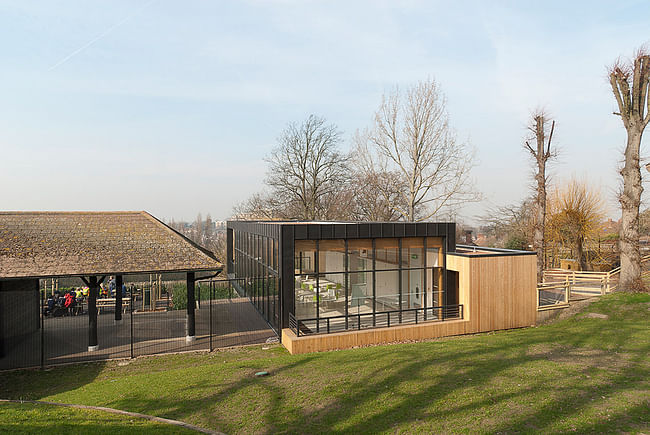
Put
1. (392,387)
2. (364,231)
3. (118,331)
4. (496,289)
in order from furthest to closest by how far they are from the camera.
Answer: (118,331) → (496,289) → (364,231) → (392,387)

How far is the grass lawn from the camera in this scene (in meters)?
6.84

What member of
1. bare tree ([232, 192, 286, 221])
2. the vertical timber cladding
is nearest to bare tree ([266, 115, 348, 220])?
bare tree ([232, 192, 286, 221])

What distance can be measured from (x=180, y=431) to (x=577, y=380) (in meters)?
7.86

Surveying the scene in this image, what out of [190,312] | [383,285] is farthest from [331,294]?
[190,312]

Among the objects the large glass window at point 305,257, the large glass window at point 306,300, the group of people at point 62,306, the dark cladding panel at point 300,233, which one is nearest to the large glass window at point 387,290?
the large glass window at point 306,300

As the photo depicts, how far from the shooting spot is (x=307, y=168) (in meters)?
36.4

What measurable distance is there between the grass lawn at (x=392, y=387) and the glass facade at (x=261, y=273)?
2.68 m

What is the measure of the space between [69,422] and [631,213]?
2188 centimetres

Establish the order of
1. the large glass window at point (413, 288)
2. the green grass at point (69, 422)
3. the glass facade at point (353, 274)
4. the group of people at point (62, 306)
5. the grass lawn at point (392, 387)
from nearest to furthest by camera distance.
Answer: the green grass at point (69, 422) < the grass lawn at point (392, 387) < the glass facade at point (353, 274) < the large glass window at point (413, 288) < the group of people at point (62, 306)

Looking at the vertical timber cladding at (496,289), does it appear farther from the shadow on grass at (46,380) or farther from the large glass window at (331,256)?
the shadow on grass at (46,380)

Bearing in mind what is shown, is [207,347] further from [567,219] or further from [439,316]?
[567,219]

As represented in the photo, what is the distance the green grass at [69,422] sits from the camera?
6.24 meters

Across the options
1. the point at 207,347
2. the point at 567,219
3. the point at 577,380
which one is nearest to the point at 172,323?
the point at 207,347

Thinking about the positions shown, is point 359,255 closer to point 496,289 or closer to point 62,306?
point 496,289
